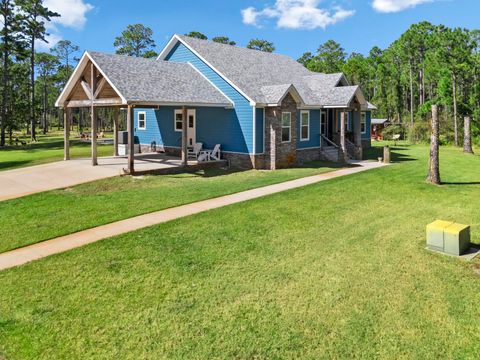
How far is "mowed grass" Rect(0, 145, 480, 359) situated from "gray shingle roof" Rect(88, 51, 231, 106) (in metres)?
9.16

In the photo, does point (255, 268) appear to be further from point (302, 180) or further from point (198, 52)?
point (198, 52)

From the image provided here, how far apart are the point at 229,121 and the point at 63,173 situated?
29.1ft

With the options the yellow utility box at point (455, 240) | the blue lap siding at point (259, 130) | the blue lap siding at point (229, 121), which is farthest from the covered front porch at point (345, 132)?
the yellow utility box at point (455, 240)

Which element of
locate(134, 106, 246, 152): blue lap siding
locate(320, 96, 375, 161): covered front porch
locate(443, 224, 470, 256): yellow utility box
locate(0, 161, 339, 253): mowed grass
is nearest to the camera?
locate(443, 224, 470, 256): yellow utility box

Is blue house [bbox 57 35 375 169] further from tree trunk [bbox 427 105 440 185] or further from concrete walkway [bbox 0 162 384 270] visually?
tree trunk [bbox 427 105 440 185]

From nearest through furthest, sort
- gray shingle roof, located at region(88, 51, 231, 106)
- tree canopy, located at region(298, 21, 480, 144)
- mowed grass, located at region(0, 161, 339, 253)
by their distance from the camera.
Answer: mowed grass, located at region(0, 161, 339, 253) → gray shingle roof, located at region(88, 51, 231, 106) → tree canopy, located at region(298, 21, 480, 144)

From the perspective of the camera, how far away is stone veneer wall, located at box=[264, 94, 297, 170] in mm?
20219

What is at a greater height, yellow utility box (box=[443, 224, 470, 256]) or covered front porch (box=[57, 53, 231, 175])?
covered front porch (box=[57, 53, 231, 175])

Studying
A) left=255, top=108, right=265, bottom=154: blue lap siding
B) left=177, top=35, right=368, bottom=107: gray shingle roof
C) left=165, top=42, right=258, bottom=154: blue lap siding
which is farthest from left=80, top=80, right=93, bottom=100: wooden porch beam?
left=255, top=108, right=265, bottom=154: blue lap siding

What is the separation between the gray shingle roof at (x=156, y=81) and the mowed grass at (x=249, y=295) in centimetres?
916

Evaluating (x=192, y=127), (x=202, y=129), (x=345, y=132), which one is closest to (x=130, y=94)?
(x=202, y=129)

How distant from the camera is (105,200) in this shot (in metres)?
12.9

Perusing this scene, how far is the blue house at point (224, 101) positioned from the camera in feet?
62.2

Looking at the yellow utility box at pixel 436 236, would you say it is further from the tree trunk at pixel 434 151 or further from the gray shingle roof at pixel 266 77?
the gray shingle roof at pixel 266 77
